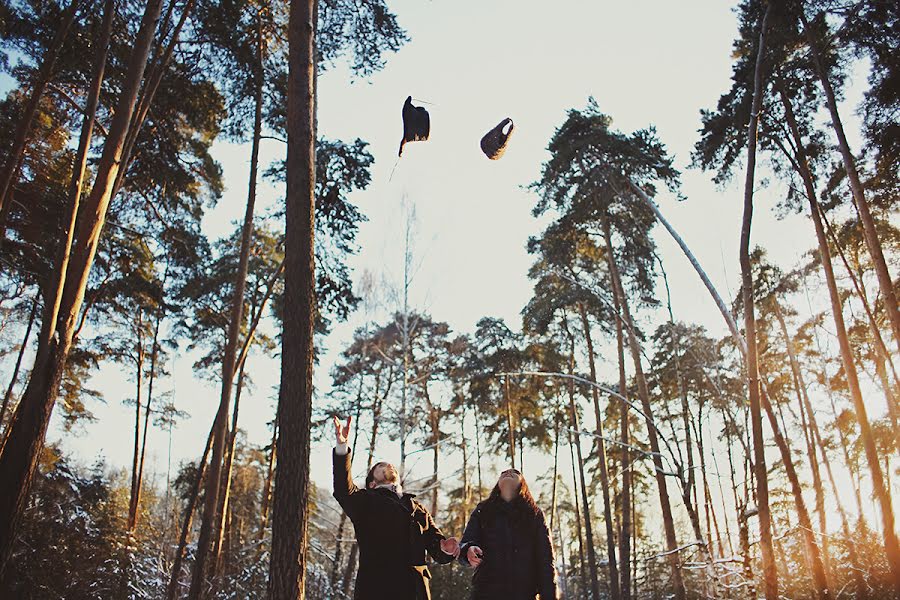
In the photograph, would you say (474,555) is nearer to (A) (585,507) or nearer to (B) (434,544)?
(B) (434,544)

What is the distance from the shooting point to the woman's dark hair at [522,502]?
12.6 ft

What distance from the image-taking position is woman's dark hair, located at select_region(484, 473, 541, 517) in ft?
12.6

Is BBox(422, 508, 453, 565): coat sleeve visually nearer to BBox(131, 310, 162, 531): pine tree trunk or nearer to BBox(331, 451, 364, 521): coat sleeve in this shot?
BBox(331, 451, 364, 521): coat sleeve

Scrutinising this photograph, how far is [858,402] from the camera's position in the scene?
9.41 m

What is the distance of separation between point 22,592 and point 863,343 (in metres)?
20.1

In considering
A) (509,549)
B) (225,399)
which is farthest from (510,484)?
(225,399)

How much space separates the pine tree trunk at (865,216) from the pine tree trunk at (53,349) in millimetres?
9894

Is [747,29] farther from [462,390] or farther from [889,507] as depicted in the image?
[462,390]

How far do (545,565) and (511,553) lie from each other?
0.76 ft

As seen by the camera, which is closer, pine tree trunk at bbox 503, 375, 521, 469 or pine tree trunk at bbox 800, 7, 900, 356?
pine tree trunk at bbox 800, 7, 900, 356

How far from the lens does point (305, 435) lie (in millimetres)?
4586

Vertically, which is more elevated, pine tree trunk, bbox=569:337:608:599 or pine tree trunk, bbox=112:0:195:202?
pine tree trunk, bbox=112:0:195:202

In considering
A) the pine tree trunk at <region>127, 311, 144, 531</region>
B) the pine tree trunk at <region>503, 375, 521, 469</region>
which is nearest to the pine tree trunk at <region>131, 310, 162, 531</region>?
the pine tree trunk at <region>127, 311, 144, 531</region>

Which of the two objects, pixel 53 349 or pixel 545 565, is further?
pixel 53 349
